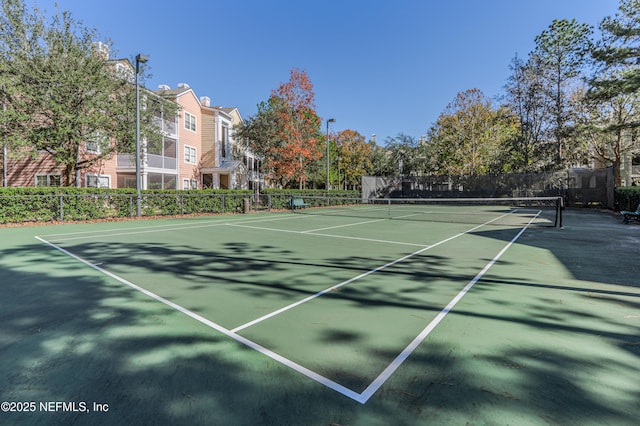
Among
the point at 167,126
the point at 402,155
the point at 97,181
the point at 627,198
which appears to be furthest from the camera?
the point at 402,155

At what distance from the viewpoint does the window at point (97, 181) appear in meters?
21.7

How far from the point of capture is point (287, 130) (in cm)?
2914

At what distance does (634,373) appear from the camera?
2447 mm

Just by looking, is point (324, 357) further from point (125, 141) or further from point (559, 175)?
point (559, 175)

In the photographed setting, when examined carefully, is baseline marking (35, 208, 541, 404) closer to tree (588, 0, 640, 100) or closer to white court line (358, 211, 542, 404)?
white court line (358, 211, 542, 404)

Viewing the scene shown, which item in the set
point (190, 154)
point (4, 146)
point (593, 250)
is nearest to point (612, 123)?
point (593, 250)

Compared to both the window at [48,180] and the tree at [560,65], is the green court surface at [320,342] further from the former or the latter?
the tree at [560,65]

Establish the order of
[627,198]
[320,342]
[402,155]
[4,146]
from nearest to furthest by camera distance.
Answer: [320,342], [4,146], [627,198], [402,155]

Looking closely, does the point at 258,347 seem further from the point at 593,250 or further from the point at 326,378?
the point at 593,250

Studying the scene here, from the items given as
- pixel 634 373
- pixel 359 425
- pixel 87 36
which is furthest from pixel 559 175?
pixel 87 36

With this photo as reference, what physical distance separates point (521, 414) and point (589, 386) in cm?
73

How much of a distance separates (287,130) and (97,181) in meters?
15.3

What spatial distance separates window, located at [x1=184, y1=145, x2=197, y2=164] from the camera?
1154 inches

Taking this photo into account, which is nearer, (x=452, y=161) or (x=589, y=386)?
(x=589, y=386)
